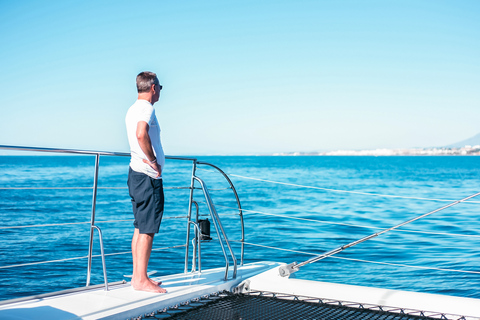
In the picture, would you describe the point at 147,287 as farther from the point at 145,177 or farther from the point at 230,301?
the point at 145,177

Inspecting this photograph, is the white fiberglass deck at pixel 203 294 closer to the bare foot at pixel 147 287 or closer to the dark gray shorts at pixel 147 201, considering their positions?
the bare foot at pixel 147 287

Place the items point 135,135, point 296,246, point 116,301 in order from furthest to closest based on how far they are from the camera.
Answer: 1. point 296,246
2. point 135,135
3. point 116,301

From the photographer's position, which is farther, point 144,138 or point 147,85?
point 147,85

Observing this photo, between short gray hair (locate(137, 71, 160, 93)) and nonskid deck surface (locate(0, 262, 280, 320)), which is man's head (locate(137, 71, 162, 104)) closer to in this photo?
short gray hair (locate(137, 71, 160, 93))

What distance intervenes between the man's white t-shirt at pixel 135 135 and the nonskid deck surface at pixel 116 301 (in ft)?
2.36

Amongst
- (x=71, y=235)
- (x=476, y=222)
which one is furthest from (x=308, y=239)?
(x=71, y=235)

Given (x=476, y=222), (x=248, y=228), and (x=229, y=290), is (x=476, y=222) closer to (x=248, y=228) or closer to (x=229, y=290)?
(x=248, y=228)

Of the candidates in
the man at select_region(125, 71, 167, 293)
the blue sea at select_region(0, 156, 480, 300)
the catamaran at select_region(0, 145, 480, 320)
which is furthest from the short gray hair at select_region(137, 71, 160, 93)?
the blue sea at select_region(0, 156, 480, 300)

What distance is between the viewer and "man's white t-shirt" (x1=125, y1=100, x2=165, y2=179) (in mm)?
2606

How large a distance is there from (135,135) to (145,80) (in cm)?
34

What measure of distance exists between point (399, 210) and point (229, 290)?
11.0m

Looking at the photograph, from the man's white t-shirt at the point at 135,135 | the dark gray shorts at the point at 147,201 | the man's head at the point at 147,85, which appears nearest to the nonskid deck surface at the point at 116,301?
the dark gray shorts at the point at 147,201

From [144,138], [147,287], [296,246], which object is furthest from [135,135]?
[296,246]

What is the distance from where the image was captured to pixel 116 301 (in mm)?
2461
